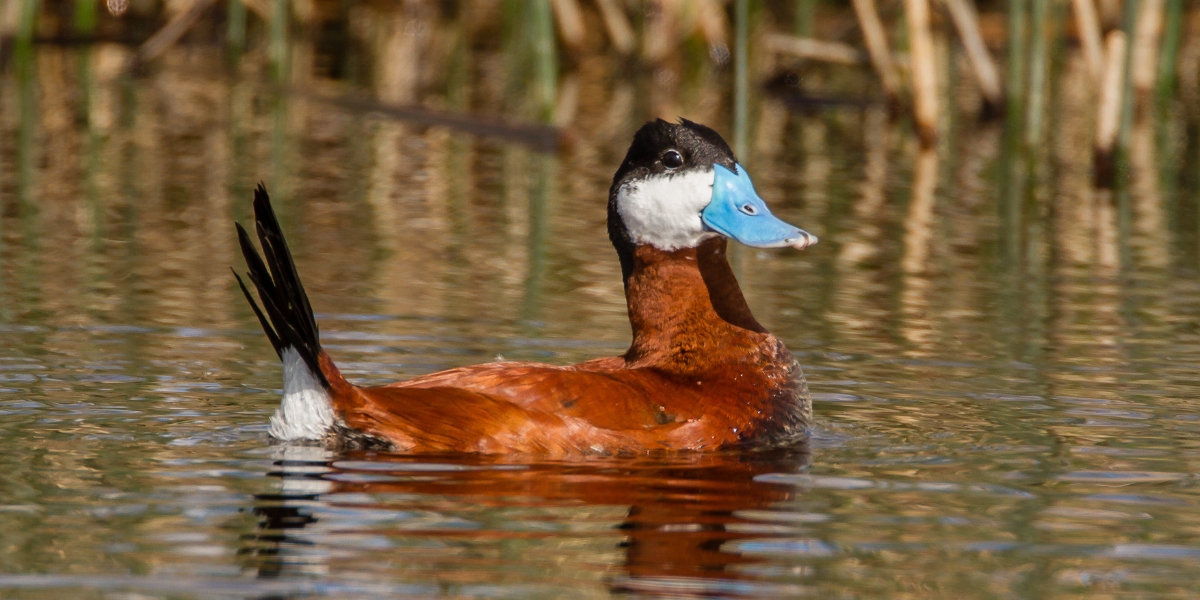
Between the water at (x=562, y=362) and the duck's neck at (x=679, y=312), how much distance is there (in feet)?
1.33

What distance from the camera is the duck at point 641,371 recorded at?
15.1 ft

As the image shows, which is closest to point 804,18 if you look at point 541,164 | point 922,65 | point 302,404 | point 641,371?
point 922,65

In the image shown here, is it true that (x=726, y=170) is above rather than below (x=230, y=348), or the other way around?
above

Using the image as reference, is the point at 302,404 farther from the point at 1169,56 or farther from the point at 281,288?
the point at 1169,56

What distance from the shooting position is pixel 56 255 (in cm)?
805

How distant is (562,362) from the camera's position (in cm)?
619

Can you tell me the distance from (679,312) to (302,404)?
122 cm

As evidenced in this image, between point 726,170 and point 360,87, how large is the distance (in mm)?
10446

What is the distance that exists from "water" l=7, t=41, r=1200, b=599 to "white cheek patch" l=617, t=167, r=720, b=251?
694mm

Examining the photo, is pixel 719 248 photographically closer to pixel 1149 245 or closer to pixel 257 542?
pixel 257 542

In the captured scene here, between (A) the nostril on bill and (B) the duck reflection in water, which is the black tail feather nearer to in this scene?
(B) the duck reflection in water

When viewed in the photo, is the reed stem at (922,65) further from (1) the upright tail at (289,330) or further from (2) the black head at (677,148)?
(1) the upright tail at (289,330)

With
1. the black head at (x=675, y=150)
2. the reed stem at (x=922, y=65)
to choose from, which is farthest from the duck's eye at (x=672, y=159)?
the reed stem at (x=922, y=65)

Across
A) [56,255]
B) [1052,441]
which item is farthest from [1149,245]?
[56,255]
